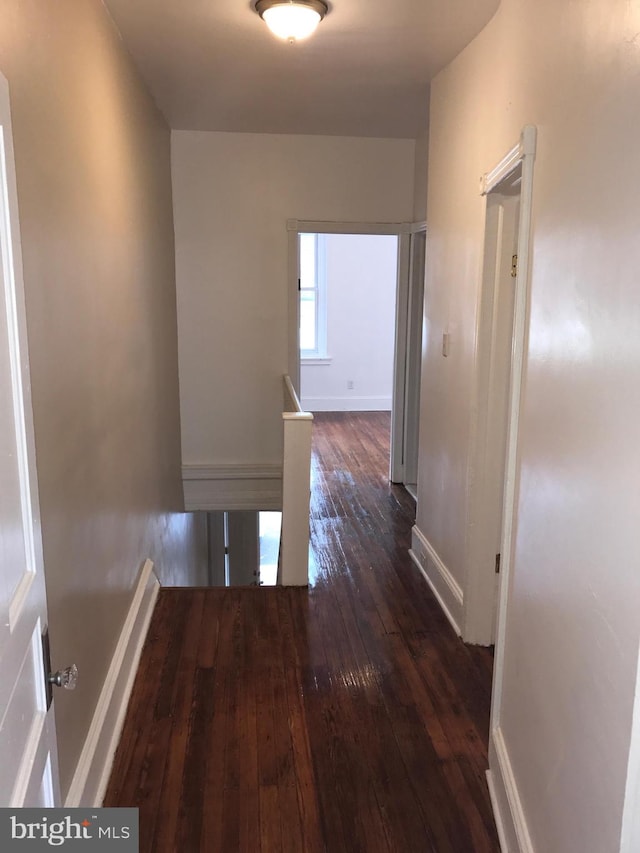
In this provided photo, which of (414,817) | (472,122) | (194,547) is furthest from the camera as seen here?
(194,547)

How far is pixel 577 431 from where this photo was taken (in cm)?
149

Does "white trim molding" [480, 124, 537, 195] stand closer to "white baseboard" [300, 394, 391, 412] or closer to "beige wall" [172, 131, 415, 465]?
"beige wall" [172, 131, 415, 465]

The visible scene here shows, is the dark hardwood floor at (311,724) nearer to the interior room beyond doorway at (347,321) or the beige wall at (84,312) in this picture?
the beige wall at (84,312)

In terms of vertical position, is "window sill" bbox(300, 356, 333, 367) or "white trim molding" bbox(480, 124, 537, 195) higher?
"white trim molding" bbox(480, 124, 537, 195)

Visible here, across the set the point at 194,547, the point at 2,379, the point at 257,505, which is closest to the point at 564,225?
the point at 2,379

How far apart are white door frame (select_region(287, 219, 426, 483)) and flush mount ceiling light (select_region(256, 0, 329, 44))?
2.29 meters

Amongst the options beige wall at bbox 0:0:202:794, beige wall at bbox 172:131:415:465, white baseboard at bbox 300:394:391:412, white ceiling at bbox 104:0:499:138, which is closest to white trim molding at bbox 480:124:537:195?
white ceiling at bbox 104:0:499:138

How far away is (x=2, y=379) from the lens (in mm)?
1046

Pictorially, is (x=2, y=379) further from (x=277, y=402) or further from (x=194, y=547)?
(x=194, y=547)

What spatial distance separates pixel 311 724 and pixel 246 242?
3425 mm

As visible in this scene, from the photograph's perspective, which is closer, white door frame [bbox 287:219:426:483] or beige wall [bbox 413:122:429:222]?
beige wall [bbox 413:122:429:222]

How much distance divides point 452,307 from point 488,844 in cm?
216

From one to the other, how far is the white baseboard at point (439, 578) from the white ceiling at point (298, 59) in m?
2.37

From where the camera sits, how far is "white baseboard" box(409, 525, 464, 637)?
124 inches
